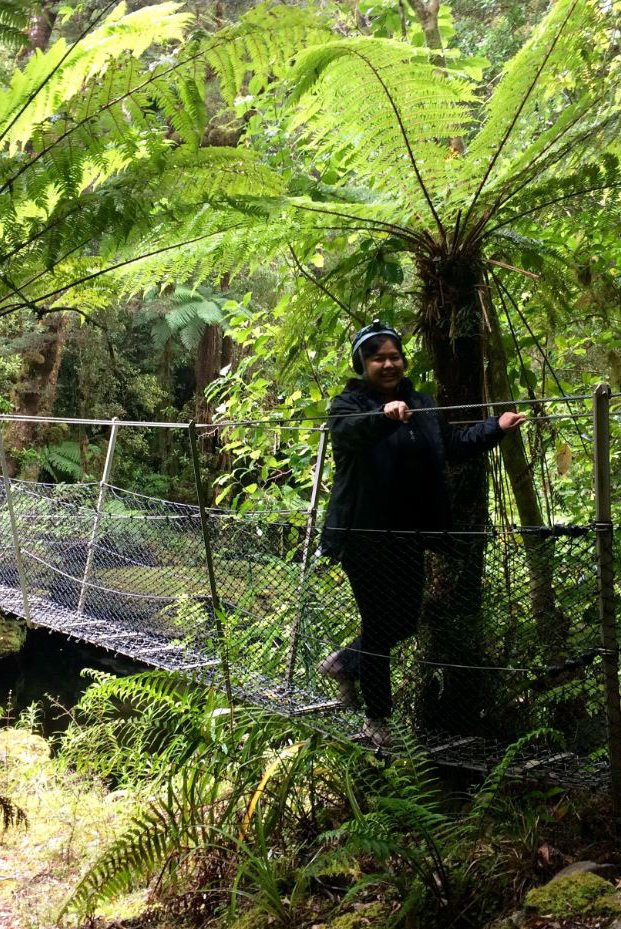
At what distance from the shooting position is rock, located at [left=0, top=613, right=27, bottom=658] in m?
6.05

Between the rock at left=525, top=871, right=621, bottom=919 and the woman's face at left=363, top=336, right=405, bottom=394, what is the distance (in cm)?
116

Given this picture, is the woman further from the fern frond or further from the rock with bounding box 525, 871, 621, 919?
the rock with bounding box 525, 871, 621, 919

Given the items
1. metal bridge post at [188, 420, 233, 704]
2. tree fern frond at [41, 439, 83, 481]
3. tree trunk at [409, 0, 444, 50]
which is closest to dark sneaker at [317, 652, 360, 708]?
metal bridge post at [188, 420, 233, 704]

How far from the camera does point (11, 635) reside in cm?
616

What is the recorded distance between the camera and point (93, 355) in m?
9.15

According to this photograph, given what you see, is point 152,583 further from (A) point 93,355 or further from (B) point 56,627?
(A) point 93,355

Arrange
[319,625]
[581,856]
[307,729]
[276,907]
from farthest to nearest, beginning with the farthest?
[319,625] → [307,729] → [276,907] → [581,856]

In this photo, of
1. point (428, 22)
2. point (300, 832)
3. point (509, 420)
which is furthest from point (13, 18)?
point (428, 22)

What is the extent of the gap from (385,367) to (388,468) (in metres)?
0.27

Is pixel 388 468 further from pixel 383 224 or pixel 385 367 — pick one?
pixel 383 224

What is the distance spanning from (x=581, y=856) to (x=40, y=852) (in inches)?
94.3

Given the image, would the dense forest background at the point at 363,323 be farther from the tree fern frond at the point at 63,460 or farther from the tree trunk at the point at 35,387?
the tree fern frond at the point at 63,460

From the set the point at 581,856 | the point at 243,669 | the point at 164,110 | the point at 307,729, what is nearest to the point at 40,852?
the point at 243,669

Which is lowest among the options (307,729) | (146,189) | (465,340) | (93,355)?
(307,729)
